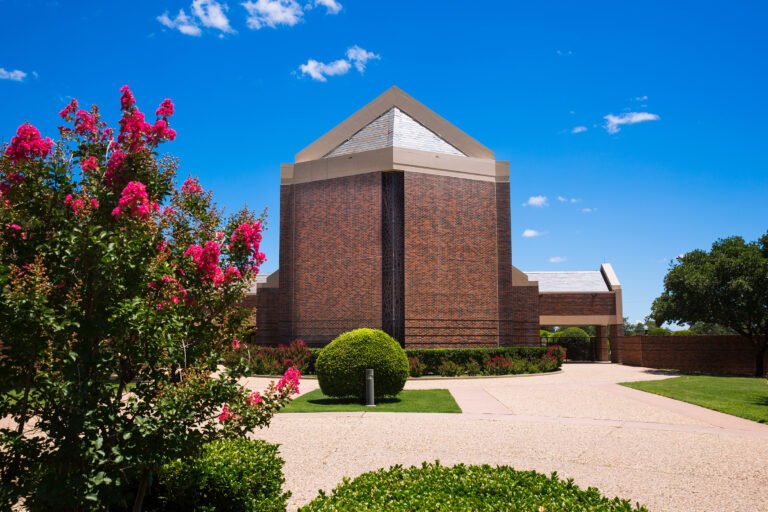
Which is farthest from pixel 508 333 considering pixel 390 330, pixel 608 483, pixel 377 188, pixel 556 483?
pixel 556 483

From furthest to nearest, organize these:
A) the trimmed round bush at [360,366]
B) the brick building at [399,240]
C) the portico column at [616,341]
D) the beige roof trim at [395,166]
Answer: the portico column at [616,341] → the beige roof trim at [395,166] → the brick building at [399,240] → the trimmed round bush at [360,366]

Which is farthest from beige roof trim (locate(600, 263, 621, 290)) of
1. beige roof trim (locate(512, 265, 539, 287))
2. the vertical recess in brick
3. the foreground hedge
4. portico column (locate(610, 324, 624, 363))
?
the foreground hedge

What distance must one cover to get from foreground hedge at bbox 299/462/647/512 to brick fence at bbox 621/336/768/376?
30.4 metres

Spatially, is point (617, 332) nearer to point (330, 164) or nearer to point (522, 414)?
point (330, 164)

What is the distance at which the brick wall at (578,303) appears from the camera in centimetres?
4034

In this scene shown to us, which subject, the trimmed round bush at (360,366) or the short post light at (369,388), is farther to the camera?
the trimmed round bush at (360,366)

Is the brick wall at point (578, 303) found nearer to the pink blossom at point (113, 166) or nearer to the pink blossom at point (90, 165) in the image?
the pink blossom at point (113, 166)

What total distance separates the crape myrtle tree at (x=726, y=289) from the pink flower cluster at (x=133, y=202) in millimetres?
27690

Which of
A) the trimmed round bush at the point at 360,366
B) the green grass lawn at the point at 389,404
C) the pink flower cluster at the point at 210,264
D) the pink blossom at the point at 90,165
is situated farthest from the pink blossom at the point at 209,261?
the trimmed round bush at the point at 360,366

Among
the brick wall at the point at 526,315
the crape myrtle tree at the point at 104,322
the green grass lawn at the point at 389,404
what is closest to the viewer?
the crape myrtle tree at the point at 104,322

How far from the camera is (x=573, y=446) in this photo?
9758 millimetres

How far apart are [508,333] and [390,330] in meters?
6.79

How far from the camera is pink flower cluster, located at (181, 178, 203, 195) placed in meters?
5.19

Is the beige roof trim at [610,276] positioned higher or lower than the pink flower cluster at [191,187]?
higher
